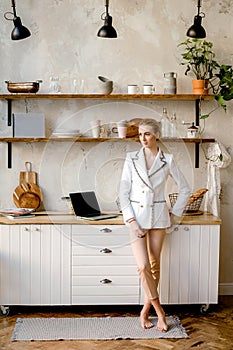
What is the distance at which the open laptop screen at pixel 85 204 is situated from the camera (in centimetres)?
437

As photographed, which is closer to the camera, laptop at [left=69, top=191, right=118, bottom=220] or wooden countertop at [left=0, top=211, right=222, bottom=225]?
wooden countertop at [left=0, top=211, right=222, bottom=225]

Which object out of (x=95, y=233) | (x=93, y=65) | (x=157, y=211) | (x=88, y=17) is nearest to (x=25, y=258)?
(x=95, y=233)

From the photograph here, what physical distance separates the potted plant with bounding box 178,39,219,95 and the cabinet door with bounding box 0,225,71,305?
1426 mm

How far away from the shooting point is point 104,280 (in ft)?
13.9

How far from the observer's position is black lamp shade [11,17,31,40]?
418 cm

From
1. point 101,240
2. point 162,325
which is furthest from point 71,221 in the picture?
point 162,325

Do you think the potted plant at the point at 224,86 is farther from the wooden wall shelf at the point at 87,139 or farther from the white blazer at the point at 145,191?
the white blazer at the point at 145,191

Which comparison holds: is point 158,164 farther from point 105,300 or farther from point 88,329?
point 88,329

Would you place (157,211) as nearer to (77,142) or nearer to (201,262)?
(201,262)

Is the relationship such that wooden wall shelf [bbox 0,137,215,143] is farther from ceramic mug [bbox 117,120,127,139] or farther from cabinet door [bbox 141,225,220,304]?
cabinet door [bbox 141,225,220,304]

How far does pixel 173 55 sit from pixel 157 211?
1.31 meters

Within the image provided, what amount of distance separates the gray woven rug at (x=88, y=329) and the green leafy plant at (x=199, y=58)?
180cm

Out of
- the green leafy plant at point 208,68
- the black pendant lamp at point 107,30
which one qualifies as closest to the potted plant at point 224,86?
the green leafy plant at point 208,68

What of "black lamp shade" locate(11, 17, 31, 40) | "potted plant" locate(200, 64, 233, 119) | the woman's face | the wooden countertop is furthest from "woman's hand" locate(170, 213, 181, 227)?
"black lamp shade" locate(11, 17, 31, 40)
